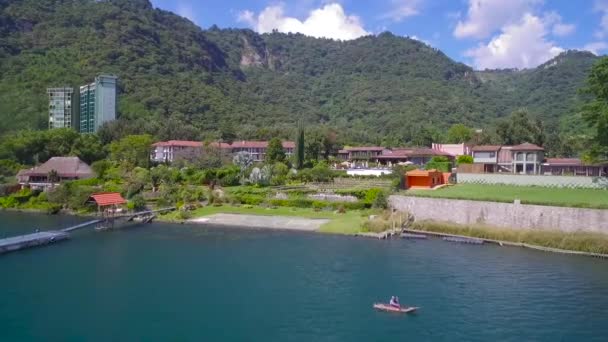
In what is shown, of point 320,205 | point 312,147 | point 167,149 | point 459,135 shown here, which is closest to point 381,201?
point 320,205

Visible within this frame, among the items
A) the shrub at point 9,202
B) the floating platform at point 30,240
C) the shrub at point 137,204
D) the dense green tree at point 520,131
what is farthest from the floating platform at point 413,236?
the dense green tree at point 520,131

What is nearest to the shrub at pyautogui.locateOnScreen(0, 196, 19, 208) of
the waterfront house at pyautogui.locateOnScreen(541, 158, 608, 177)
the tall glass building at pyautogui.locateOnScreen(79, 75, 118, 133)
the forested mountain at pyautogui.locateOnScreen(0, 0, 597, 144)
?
the forested mountain at pyautogui.locateOnScreen(0, 0, 597, 144)

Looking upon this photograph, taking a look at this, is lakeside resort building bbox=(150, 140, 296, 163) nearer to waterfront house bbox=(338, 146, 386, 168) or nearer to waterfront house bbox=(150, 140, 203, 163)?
waterfront house bbox=(150, 140, 203, 163)

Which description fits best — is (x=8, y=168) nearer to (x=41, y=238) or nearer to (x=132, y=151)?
(x=132, y=151)

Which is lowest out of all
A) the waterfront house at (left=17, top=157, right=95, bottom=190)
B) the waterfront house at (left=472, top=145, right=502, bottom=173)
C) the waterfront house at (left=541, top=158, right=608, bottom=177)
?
the waterfront house at (left=17, top=157, right=95, bottom=190)

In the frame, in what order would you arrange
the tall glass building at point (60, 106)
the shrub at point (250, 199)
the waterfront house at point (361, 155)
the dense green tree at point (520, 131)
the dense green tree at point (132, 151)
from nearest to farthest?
the shrub at point (250, 199), the dense green tree at point (132, 151), the dense green tree at point (520, 131), the waterfront house at point (361, 155), the tall glass building at point (60, 106)

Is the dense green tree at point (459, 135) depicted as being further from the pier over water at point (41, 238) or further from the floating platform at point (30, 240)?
the floating platform at point (30, 240)
